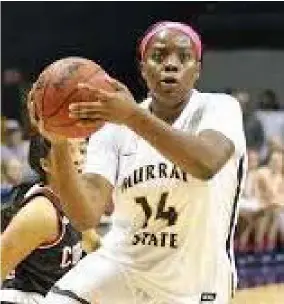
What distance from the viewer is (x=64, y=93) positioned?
9.91 ft

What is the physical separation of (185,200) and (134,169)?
23 cm

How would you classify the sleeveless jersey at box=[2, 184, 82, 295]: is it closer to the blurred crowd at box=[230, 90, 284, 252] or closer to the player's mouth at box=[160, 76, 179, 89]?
the player's mouth at box=[160, 76, 179, 89]

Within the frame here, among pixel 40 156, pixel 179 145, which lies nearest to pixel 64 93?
pixel 179 145

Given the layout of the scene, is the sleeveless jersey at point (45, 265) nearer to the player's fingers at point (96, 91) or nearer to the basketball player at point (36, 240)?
the basketball player at point (36, 240)

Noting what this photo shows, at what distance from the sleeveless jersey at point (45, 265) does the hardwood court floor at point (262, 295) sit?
2.74m

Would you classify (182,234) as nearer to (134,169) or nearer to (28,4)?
(134,169)

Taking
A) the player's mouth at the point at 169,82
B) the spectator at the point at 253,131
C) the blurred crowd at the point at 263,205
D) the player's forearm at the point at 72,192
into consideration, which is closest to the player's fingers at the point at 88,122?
the player's forearm at the point at 72,192

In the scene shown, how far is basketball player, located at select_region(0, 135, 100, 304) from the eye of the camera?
12.1ft

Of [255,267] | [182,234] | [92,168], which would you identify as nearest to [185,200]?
[182,234]

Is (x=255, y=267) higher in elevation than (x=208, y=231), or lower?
lower

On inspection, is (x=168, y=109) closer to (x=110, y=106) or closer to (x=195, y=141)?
(x=195, y=141)

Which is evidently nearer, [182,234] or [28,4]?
[182,234]

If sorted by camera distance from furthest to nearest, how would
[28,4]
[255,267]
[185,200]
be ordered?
[28,4], [255,267], [185,200]

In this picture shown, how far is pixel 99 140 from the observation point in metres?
3.68
